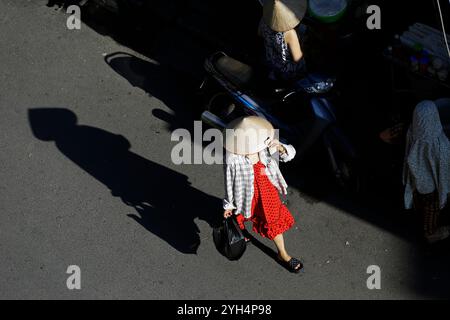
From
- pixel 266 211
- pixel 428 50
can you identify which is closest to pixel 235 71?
pixel 266 211

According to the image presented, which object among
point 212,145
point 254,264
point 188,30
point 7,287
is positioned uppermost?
point 188,30

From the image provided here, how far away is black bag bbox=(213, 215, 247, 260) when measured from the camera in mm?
6422

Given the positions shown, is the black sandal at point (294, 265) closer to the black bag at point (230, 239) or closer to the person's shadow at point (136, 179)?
the black bag at point (230, 239)

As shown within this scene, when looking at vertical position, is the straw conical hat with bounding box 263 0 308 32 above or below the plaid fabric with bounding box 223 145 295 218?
above

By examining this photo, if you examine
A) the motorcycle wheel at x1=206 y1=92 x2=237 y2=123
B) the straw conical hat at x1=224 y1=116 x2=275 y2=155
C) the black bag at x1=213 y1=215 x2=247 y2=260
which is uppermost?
the straw conical hat at x1=224 y1=116 x2=275 y2=155

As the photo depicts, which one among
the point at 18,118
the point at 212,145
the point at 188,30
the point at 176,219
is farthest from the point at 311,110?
the point at 18,118

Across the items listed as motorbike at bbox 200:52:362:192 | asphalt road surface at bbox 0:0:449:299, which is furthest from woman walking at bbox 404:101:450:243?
motorbike at bbox 200:52:362:192

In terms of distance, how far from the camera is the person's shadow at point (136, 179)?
708 cm

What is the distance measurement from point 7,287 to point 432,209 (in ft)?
14.1

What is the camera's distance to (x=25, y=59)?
28.4 ft

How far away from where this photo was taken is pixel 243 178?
5.88 meters

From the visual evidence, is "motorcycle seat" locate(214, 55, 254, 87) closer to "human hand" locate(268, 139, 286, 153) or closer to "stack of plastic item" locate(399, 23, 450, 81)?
"human hand" locate(268, 139, 286, 153)

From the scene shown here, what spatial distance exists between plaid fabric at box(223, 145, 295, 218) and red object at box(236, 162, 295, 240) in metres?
0.06
